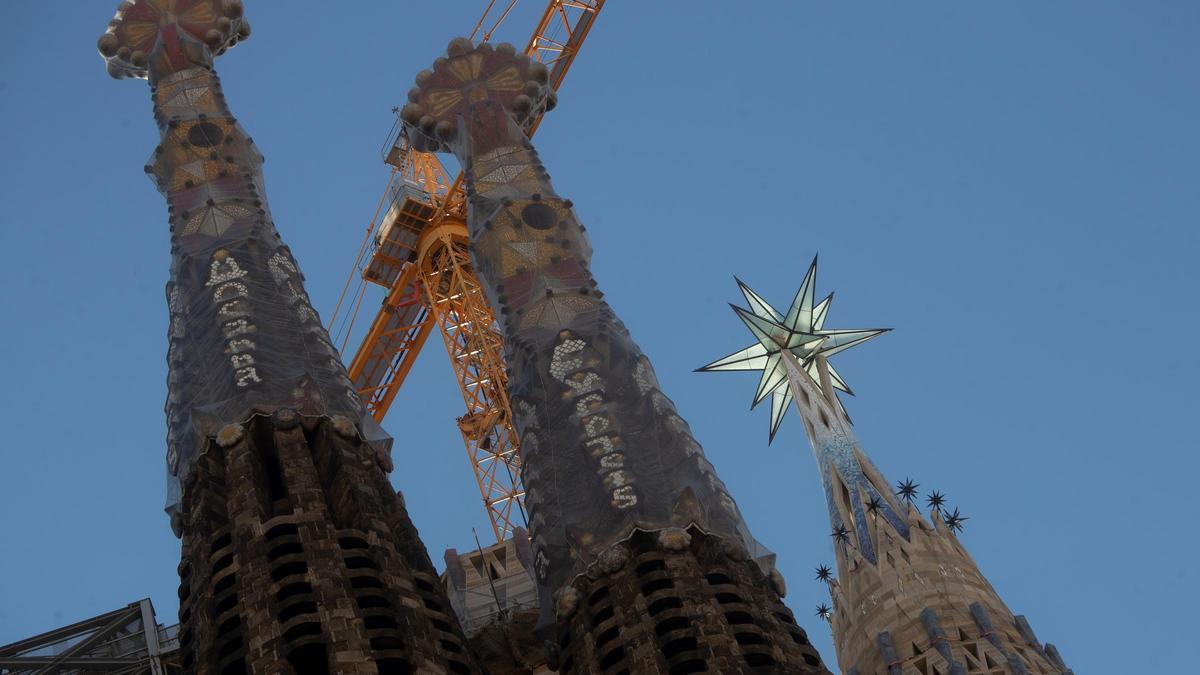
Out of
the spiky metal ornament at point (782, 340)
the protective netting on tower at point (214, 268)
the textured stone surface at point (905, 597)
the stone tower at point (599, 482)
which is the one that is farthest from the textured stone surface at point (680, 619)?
the spiky metal ornament at point (782, 340)

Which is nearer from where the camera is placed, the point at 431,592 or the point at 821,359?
the point at 431,592

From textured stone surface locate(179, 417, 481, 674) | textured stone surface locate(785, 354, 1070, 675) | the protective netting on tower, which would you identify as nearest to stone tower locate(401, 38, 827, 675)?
textured stone surface locate(179, 417, 481, 674)

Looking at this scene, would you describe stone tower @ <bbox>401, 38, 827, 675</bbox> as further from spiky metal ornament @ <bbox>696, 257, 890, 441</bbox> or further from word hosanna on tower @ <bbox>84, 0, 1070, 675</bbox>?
spiky metal ornament @ <bbox>696, 257, 890, 441</bbox>

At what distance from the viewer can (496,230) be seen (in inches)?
2057

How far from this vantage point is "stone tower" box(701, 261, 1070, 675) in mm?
49969

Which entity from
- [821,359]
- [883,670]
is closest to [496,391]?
[821,359]

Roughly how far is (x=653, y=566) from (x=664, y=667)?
3328mm

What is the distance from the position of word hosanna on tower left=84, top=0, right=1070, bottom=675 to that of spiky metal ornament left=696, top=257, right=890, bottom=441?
5.50ft

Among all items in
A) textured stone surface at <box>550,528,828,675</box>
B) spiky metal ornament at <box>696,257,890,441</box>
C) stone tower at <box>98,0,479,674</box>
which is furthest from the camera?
spiky metal ornament at <box>696,257,890,441</box>

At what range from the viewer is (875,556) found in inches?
2148

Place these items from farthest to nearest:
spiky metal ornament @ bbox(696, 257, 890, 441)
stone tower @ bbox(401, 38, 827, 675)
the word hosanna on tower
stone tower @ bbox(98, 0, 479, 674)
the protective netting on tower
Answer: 1. spiky metal ornament @ bbox(696, 257, 890, 441)
2. the protective netting on tower
3. stone tower @ bbox(401, 38, 827, 675)
4. the word hosanna on tower
5. stone tower @ bbox(98, 0, 479, 674)

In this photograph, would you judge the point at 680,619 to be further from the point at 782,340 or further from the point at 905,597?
the point at 782,340

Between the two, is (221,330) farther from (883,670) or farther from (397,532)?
(883,670)

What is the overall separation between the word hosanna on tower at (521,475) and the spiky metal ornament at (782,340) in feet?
5.50
